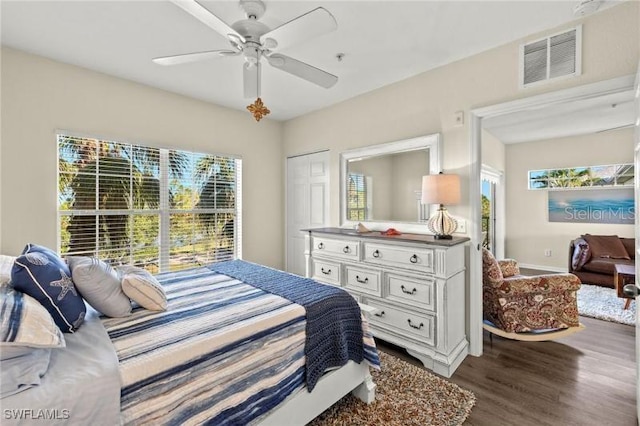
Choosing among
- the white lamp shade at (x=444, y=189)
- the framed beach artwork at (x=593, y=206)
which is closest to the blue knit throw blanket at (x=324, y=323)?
the white lamp shade at (x=444, y=189)

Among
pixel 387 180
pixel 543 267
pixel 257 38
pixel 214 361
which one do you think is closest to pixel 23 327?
pixel 214 361

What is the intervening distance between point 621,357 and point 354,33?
3533 mm

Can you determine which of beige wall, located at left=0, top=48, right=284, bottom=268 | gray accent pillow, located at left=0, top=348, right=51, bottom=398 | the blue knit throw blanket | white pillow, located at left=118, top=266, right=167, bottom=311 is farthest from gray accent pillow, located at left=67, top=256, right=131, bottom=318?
beige wall, located at left=0, top=48, right=284, bottom=268

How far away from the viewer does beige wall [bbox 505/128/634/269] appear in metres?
4.96

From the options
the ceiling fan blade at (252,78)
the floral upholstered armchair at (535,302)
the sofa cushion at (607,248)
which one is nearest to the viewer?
the ceiling fan blade at (252,78)

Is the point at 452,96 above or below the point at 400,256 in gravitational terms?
above

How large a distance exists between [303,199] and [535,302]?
2977mm

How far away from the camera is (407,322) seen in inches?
97.6

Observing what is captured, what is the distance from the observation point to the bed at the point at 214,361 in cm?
99

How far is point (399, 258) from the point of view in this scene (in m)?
2.50

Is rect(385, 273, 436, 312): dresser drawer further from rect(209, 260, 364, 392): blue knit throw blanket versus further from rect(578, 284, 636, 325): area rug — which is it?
rect(578, 284, 636, 325): area rug

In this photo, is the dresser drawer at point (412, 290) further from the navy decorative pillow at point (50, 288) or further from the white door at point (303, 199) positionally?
the navy decorative pillow at point (50, 288)

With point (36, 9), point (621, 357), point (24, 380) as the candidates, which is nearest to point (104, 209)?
point (36, 9)

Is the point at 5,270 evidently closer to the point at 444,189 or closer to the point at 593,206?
the point at 444,189
